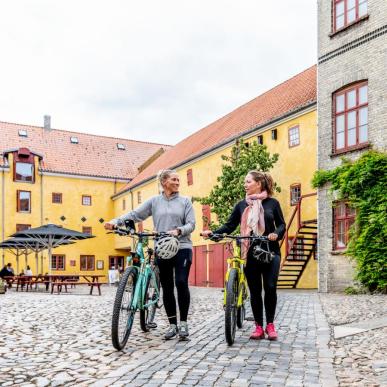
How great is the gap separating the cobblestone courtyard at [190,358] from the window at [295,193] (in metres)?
14.1

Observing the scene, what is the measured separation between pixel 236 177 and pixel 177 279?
15.5 m

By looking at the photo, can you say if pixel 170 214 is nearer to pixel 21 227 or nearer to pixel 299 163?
pixel 299 163

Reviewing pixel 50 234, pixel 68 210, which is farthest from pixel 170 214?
pixel 68 210

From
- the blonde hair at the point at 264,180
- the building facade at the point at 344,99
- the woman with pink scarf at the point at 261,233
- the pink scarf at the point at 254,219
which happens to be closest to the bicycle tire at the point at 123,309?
the woman with pink scarf at the point at 261,233

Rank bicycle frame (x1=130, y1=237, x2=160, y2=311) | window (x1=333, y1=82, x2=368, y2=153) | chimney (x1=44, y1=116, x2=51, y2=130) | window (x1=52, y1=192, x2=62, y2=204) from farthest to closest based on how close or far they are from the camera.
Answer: chimney (x1=44, y1=116, x2=51, y2=130) < window (x1=52, y1=192, x2=62, y2=204) < window (x1=333, y1=82, x2=368, y2=153) < bicycle frame (x1=130, y1=237, x2=160, y2=311)

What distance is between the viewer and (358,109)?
15898mm

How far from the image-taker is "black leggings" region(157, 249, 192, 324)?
246 inches

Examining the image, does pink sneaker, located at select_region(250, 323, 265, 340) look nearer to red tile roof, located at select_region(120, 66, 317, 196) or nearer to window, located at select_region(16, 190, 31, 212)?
red tile roof, located at select_region(120, 66, 317, 196)

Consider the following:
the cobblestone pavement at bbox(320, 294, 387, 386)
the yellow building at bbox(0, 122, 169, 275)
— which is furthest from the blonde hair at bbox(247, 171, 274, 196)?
the yellow building at bbox(0, 122, 169, 275)

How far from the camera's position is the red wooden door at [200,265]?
94.4 feet

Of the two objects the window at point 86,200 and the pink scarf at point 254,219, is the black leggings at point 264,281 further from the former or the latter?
the window at point 86,200

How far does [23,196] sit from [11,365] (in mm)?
37577

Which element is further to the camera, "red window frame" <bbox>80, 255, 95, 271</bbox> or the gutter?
"red window frame" <bbox>80, 255, 95, 271</bbox>

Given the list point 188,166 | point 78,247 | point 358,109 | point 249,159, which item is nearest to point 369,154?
point 358,109
